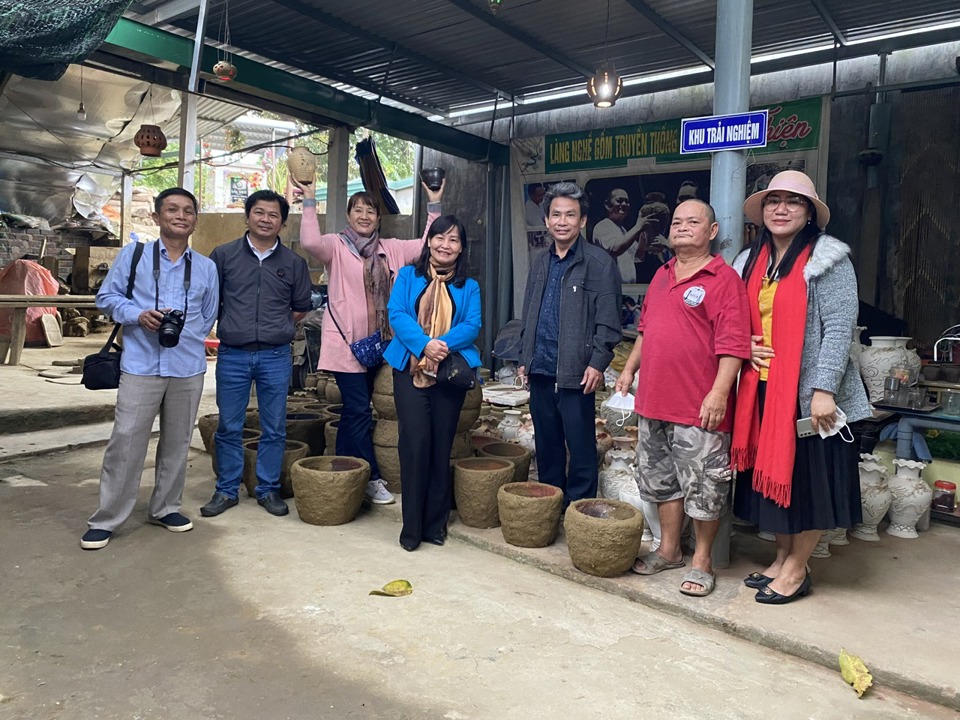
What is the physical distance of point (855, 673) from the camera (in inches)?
99.3

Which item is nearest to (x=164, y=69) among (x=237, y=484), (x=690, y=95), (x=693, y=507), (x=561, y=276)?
(x=237, y=484)

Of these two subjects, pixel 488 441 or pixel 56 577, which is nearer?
pixel 56 577

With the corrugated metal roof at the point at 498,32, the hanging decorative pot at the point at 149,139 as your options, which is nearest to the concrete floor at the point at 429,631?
the corrugated metal roof at the point at 498,32

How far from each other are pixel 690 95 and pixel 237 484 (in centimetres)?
612

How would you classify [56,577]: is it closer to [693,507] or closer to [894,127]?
[693,507]

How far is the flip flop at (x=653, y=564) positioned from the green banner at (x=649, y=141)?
4.66 m

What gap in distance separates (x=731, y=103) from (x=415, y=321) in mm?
1815

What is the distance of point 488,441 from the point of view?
191 inches

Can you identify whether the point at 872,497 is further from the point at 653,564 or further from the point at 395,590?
the point at 395,590

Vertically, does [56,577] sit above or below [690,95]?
below

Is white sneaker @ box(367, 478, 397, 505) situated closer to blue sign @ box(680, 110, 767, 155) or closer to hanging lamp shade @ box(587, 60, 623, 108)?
blue sign @ box(680, 110, 767, 155)

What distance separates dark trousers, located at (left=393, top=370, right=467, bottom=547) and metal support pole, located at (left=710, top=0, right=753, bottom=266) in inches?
58.7

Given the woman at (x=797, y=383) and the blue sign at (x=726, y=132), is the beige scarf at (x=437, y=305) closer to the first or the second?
the blue sign at (x=726, y=132)

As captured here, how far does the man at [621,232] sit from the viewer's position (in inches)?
316
